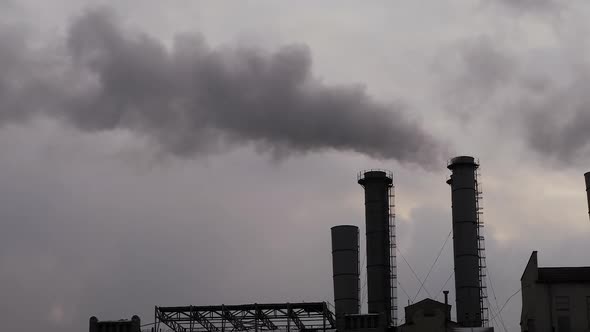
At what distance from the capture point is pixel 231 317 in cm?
8169

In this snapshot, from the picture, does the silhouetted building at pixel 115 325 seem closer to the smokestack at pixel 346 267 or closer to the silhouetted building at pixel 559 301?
the smokestack at pixel 346 267

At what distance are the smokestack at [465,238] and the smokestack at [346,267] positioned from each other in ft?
26.9

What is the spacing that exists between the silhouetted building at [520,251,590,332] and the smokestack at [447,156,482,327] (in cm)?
1235

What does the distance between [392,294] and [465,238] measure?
8522 millimetres

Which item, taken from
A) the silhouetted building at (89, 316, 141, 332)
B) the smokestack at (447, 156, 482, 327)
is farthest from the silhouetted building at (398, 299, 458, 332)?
the silhouetted building at (89, 316, 141, 332)

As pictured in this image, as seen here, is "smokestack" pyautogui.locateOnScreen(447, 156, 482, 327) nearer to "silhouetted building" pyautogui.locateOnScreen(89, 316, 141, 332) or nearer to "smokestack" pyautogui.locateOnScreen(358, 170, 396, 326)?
"smokestack" pyautogui.locateOnScreen(358, 170, 396, 326)

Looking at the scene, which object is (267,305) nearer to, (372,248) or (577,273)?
(372,248)

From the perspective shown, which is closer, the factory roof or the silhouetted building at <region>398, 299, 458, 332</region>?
the silhouetted building at <region>398, 299, 458, 332</region>

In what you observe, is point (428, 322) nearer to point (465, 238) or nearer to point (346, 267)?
point (465, 238)

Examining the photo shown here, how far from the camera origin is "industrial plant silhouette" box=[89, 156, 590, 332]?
72125mm

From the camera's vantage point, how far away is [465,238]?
283ft

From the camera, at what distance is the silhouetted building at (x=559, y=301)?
7212 cm

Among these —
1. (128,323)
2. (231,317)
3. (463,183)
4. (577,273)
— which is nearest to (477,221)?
(463,183)

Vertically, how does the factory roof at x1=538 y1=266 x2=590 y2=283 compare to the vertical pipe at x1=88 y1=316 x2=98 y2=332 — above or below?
above
